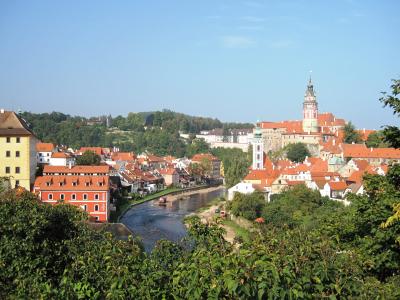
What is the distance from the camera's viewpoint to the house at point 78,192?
91.6 feet

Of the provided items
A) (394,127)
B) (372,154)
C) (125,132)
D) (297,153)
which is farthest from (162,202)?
(125,132)

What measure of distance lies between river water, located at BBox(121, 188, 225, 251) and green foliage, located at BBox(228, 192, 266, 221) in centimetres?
298

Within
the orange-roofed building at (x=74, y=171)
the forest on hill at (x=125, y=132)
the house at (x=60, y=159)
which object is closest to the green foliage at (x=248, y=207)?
the orange-roofed building at (x=74, y=171)

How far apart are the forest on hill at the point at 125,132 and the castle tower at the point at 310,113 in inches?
962

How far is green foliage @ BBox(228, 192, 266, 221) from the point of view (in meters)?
29.4

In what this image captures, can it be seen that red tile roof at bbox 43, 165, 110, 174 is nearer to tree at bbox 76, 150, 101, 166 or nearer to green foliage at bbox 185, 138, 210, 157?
tree at bbox 76, 150, 101, 166

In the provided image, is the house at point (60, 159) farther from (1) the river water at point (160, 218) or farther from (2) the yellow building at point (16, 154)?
(2) the yellow building at point (16, 154)

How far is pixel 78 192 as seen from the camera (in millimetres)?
28016

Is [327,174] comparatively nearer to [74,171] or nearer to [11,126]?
[74,171]

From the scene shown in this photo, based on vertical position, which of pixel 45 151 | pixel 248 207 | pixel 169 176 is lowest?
pixel 169 176

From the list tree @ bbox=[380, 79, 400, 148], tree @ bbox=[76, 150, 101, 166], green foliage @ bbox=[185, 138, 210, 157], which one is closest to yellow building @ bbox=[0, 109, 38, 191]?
tree @ bbox=[76, 150, 101, 166]

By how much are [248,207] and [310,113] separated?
35.9 m

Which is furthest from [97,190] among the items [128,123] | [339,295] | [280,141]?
[128,123]

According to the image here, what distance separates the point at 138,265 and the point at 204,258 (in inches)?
38.7
